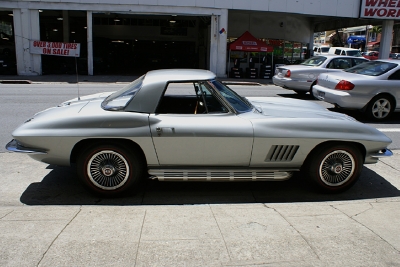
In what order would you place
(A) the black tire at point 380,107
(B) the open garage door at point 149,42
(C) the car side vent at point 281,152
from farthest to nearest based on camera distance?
(B) the open garage door at point 149,42 < (A) the black tire at point 380,107 < (C) the car side vent at point 281,152

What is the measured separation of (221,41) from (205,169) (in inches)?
714

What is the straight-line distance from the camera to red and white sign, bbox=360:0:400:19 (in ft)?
70.4

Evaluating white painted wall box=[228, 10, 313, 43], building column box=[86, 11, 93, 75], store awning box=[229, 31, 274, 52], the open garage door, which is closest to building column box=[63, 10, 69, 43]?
the open garage door

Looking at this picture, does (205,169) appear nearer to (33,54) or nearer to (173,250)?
(173,250)

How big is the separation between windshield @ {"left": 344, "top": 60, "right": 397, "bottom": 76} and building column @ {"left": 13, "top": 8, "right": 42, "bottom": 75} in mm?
17130

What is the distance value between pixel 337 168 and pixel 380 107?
5317 millimetres

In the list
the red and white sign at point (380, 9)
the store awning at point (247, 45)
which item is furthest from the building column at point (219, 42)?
the red and white sign at point (380, 9)

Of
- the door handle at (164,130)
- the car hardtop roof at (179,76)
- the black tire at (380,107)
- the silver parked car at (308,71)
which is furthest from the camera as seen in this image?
the silver parked car at (308,71)

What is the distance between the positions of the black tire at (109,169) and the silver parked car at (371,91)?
6198 mm

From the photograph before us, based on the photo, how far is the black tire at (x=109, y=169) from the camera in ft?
14.0

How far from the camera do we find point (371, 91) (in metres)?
8.83

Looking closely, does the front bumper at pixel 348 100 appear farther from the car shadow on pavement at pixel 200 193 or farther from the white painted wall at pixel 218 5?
the white painted wall at pixel 218 5

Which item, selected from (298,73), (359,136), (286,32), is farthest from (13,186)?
(286,32)

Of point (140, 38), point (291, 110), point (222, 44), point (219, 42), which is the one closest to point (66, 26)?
point (140, 38)
